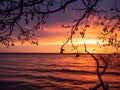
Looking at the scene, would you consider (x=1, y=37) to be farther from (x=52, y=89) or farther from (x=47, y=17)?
(x=52, y=89)

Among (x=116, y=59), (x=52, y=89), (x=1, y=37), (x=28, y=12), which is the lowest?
(x=52, y=89)

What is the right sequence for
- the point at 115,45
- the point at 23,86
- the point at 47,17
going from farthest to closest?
the point at 23,86, the point at 115,45, the point at 47,17

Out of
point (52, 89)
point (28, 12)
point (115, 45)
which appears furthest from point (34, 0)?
point (52, 89)

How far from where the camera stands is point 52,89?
31.1m

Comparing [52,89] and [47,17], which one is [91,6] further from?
[52,89]

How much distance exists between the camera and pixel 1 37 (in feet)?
17.4

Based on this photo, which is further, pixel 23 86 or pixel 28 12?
pixel 23 86

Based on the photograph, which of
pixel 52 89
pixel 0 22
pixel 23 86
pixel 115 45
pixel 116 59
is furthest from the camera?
pixel 23 86

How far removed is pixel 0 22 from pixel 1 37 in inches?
15.0

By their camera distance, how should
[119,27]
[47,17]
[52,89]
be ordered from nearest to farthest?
[47,17]
[119,27]
[52,89]

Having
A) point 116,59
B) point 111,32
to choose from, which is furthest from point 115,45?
point 116,59

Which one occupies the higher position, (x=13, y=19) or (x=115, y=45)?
(x=13, y=19)

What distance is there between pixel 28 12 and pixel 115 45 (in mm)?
3426

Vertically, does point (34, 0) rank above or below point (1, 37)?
above
